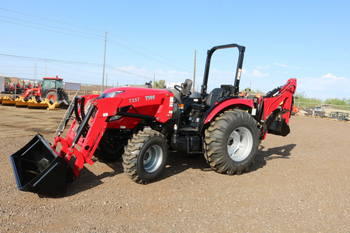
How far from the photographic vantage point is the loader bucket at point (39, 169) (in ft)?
10.8

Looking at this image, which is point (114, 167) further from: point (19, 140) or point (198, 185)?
point (19, 140)

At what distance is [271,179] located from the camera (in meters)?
4.77

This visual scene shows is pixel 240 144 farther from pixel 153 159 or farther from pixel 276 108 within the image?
pixel 153 159

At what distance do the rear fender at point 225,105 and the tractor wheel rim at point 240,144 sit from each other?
0.50 meters

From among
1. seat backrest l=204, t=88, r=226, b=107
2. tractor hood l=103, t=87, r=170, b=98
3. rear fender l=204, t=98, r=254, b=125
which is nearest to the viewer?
tractor hood l=103, t=87, r=170, b=98

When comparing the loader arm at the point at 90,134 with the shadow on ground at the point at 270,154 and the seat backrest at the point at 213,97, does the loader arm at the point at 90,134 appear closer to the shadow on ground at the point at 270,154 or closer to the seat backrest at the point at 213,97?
the seat backrest at the point at 213,97

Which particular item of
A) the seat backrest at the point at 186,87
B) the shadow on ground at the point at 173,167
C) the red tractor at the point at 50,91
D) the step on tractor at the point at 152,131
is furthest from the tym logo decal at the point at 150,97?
the red tractor at the point at 50,91

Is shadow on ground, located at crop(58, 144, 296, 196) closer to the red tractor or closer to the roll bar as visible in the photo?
the roll bar

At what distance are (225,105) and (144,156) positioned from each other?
6.06 feet

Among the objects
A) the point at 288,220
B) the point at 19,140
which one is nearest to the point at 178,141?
the point at 288,220

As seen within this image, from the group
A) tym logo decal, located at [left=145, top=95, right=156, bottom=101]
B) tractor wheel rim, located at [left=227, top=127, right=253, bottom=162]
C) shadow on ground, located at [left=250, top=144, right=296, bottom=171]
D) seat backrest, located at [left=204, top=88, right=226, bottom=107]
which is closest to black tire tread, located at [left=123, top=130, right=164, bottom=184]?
tym logo decal, located at [left=145, top=95, right=156, bottom=101]

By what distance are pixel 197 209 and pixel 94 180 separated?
5.81ft

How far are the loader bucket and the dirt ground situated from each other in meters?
0.19

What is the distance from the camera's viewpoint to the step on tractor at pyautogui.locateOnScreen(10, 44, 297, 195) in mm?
3695
